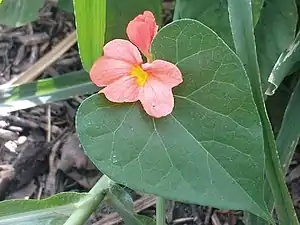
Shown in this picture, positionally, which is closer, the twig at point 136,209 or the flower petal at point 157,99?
the flower petal at point 157,99

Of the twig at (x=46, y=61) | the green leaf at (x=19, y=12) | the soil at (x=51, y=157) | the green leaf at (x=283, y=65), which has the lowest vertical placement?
the soil at (x=51, y=157)

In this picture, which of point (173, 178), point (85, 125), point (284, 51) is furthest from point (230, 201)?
point (284, 51)

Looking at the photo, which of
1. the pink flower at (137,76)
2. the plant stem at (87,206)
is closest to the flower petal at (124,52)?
the pink flower at (137,76)

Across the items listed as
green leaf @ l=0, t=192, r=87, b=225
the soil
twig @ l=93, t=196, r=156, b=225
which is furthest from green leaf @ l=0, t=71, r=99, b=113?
green leaf @ l=0, t=192, r=87, b=225

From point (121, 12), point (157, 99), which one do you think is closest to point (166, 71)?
point (157, 99)

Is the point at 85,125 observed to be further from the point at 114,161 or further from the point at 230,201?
the point at 230,201

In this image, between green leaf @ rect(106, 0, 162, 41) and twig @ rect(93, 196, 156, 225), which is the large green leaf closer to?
green leaf @ rect(106, 0, 162, 41)

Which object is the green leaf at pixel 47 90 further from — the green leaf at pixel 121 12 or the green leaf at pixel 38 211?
the green leaf at pixel 38 211
